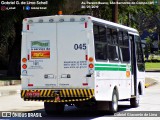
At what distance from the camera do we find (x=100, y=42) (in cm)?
1526

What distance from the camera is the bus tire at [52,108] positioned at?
15938 millimetres

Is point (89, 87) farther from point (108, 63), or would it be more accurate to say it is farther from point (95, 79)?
point (108, 63)

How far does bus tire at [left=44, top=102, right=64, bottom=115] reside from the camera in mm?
15938

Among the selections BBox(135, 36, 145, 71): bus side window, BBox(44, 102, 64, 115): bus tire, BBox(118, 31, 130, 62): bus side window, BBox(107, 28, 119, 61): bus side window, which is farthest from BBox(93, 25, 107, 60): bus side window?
BBox(135, 36, 145, 71): bus side window

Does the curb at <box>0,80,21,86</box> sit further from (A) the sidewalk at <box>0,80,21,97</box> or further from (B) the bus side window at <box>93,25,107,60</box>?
(B) the bus side window at <box>93,25,107,60</box>

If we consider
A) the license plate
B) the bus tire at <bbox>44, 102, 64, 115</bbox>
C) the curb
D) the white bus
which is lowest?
the bus tire at <bbox>44, 102, 64, 115</bbox>

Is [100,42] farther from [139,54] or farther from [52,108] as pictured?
[139,54]

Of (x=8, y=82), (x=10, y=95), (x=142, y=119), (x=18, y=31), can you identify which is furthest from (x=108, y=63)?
(x=18, y=31)

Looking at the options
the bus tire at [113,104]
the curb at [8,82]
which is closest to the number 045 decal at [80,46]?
the bus tire at [113,104]

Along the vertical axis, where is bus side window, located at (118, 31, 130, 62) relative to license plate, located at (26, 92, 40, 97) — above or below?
above

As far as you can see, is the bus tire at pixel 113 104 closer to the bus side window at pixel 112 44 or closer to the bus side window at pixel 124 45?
the bus side window at pixel 112 44

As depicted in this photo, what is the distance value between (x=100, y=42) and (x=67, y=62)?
4.36 ft

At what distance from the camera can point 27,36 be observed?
602 inches

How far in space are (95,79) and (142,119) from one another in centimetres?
182
